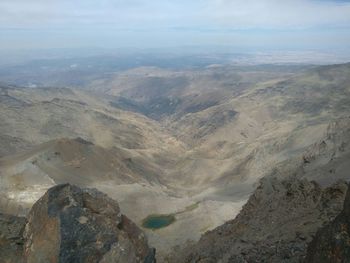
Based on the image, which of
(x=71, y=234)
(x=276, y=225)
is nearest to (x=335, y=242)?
(x=71, y=234)

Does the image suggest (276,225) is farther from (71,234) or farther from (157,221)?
(157,221)

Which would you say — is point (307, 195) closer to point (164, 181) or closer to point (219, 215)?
point (219, 215)

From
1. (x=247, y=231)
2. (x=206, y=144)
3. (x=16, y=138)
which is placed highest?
(x=247, y=231)

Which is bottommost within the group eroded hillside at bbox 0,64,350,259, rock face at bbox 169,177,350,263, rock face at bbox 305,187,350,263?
eroded hillside at bbox 0,64,350,259

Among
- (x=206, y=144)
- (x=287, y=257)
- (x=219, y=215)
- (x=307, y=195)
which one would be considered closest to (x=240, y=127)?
(x=206, y=144)

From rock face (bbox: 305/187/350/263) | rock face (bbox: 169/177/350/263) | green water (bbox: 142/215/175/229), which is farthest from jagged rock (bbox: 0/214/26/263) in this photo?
green water (bbox: 142/215/175/229)

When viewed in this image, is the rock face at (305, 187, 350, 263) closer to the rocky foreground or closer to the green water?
the rocky foreground
